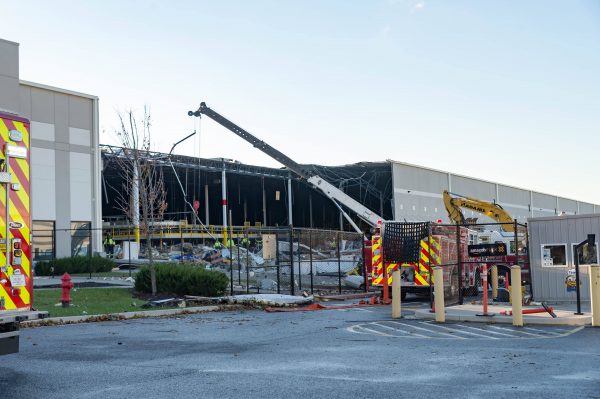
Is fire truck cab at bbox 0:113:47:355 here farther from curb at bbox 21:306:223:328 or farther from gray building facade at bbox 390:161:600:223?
gray building facade at bbox 390:161:600:223

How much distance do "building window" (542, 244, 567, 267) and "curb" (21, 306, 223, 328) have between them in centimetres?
929

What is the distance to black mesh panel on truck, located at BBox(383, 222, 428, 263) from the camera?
A: 20.7 metres

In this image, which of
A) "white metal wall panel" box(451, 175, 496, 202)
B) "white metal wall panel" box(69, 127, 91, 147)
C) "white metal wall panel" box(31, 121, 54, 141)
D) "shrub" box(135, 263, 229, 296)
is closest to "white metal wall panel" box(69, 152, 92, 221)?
"white metal wall panel" box(69, 127, 91, 147)

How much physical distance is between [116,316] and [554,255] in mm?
12069

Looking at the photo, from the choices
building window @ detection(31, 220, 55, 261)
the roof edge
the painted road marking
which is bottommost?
the painted road marking

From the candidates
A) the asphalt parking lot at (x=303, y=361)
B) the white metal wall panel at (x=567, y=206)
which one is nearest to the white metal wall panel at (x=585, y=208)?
the white metal wall panel at (x=567, y=206)

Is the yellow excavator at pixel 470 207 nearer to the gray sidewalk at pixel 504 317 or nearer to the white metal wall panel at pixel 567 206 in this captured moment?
the gray sidewalk at pixel 504 317

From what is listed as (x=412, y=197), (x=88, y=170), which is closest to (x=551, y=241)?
(x=88, y=170)

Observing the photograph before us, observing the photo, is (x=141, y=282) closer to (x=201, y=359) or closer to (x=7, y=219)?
(x=201, y=359)

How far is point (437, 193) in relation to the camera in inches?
2447

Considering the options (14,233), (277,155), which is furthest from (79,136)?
(14,233)

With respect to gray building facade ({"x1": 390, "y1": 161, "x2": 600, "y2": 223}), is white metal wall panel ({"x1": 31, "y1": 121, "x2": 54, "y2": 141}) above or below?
above

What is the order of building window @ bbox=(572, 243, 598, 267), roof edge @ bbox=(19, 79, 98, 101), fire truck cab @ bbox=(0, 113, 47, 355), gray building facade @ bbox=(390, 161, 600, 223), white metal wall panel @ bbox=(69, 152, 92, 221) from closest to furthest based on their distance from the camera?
fire truck cab @ bbox=(0, 113, 47, 355)
building window @ bbox=(572, 243, 598, 267)
roof edge @ bbox=(19, 79, 98, 101)
white metal wall panel @ bbox=(69, 152, 92, 221)
gray building facade @ bbox=(390, 161, 600, 223)

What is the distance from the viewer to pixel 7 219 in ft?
26.8
